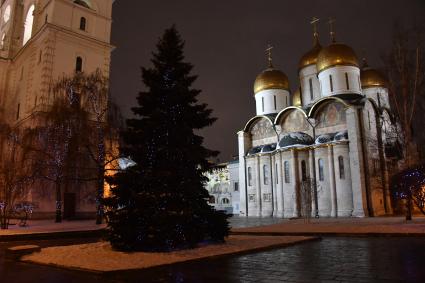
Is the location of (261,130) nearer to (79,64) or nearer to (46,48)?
(79,64)

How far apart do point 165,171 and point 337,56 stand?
2928 cm

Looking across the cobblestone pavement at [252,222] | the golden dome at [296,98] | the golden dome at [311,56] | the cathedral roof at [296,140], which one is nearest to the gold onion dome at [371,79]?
the golden dome at [311,56]

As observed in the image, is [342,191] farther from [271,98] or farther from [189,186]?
[189,186]

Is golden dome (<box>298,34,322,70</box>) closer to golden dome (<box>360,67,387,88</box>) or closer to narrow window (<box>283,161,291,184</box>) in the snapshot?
golden dome (<box>360,67,387,88</box>)

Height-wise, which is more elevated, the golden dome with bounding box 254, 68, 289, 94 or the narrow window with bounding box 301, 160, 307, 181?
the golden dome with bounding box 254, 68, 289, 94

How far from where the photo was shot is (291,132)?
35406 mm

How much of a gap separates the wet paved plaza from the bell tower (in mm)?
23948

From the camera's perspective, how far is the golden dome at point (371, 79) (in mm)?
38781

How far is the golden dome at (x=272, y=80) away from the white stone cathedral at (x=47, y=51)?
1713cm

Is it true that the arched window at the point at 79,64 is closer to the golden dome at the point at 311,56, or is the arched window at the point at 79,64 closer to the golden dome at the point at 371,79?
the golden dome at the point at 311,56

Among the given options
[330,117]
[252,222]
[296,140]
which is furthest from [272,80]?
[252,222]

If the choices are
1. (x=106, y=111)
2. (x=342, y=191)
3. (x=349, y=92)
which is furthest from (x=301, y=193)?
(x=106, y=111)

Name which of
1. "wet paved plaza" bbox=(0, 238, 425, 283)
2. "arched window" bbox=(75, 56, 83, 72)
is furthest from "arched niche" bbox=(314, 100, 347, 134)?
"wet paved plaza" bbox=(0, 238, 425, 283)

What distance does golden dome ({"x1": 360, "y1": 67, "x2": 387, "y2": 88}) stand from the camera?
3878 cm
